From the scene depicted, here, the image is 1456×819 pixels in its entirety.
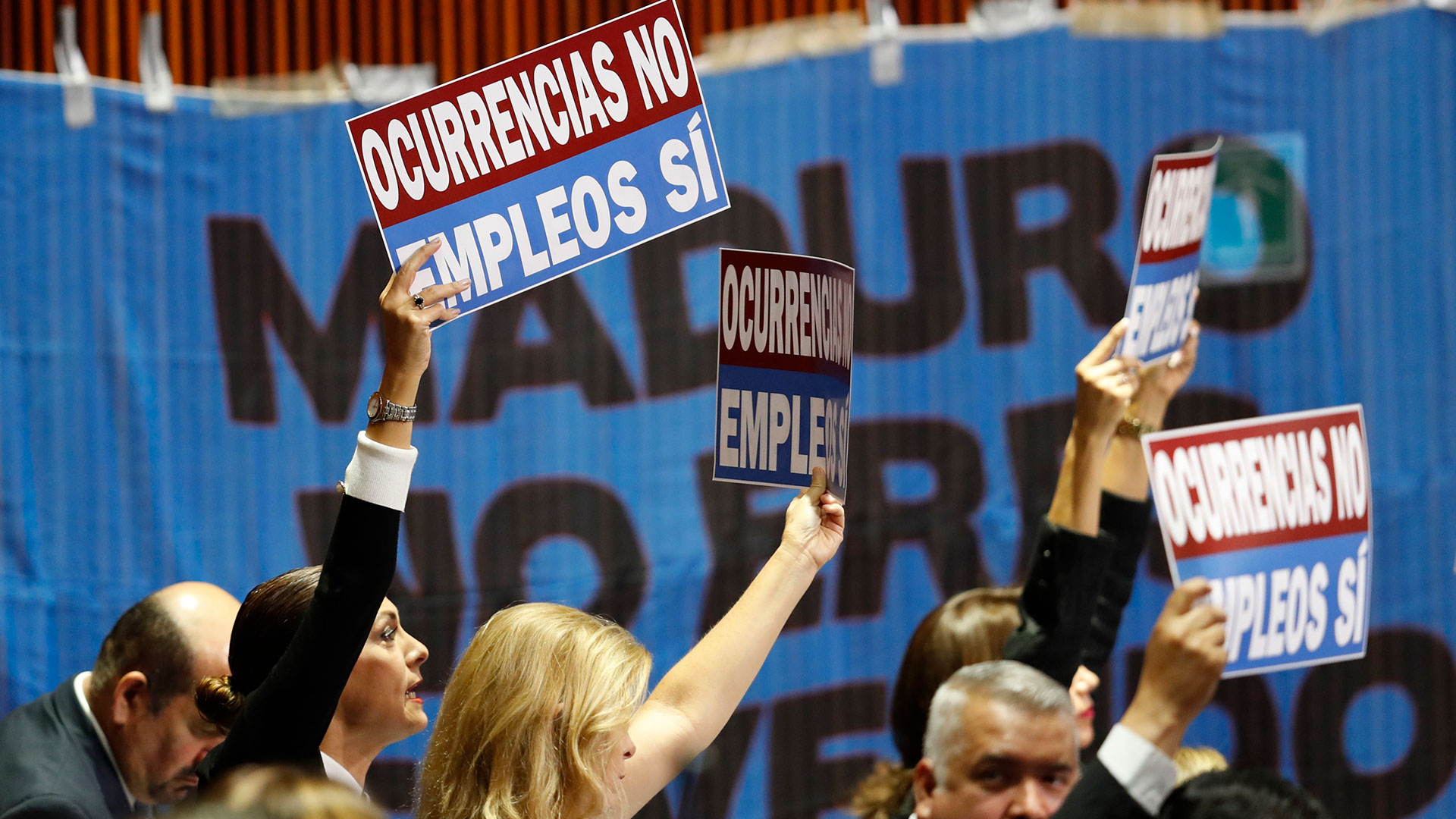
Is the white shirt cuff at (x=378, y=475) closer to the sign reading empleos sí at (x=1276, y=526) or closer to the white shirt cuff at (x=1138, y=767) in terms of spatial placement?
the white shirt cuff at (x=1138, y=767)

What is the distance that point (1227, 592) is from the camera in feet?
7.85

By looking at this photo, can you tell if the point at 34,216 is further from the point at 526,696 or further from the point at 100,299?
the point at 526,696

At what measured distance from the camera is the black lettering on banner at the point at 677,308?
4.40 metres

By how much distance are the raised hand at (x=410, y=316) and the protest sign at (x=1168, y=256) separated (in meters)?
1.30

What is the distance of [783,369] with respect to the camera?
2.17m

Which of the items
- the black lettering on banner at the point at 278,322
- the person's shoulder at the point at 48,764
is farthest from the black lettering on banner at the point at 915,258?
the person's shoulder at the point at 48,764

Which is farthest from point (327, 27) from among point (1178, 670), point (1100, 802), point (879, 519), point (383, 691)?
point (1100, 802)

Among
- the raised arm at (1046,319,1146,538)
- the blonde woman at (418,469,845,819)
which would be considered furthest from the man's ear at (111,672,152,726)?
the raised arm at (1046,319,1146,538)

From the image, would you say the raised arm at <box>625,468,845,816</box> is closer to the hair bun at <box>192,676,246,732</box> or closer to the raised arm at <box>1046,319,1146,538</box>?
the raised arm at <box>1046,319,1146,538</box>

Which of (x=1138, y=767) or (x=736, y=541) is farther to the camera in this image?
(x=736, y=541)

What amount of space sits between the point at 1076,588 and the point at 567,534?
2.19 meters

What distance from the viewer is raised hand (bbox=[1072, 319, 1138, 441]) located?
7.98 ft

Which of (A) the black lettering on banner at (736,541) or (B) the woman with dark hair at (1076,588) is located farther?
(A) the black lettering on banner at (736,541)

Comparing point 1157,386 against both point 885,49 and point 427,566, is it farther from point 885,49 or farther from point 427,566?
point 427,566
